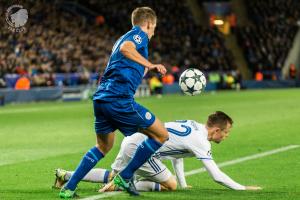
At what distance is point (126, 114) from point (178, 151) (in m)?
0.98

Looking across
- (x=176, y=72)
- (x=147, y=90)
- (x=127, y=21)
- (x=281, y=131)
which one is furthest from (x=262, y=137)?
(x=127, y=21)

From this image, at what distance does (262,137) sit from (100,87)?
897 centimetres

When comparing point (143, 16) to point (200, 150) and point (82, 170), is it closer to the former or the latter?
point (200, 150)

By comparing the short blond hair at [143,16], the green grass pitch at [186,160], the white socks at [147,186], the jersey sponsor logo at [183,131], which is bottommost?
the green grass pitch at [186,160]

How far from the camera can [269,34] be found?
184ft

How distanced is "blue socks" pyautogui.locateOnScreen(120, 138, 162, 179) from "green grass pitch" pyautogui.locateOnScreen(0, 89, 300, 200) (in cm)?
36

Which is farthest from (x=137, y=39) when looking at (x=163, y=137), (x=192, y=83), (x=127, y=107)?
(x=192, y=83)

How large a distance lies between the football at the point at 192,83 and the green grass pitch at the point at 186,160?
1148 mm

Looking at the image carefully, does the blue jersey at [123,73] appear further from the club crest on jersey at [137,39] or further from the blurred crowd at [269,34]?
the blurred crowd at [269,34]

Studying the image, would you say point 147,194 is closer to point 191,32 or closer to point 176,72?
point 176,72

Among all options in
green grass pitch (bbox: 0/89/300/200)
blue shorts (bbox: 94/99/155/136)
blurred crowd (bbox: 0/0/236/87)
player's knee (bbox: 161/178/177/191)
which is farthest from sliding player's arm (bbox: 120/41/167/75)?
blurred crowd (bbox: 0/0/236/87)

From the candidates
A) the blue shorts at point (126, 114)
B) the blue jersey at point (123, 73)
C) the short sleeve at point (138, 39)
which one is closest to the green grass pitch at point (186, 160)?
the blue shorts at point (126, 114)

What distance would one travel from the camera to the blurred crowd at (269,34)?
184 feet

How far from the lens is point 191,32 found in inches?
2189
